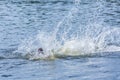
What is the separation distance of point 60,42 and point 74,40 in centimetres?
69

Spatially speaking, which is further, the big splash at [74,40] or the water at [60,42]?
the big splash at [74,40]

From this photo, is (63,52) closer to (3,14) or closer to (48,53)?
(48,53)

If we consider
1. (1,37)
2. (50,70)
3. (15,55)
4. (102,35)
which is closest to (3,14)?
(1,37)

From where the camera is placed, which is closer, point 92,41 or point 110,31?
point 92,41

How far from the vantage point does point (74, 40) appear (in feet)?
76.8

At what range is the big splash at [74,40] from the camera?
21297mm

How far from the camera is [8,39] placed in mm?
24219

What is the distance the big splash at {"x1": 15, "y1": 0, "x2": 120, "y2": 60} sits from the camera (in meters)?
21.3

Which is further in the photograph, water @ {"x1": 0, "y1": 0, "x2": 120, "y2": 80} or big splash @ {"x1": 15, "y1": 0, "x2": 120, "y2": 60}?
big splash @ {"x1": 15, "y1": 0, "x2": 120, "y2": 60}

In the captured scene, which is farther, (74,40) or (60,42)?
(74,40)

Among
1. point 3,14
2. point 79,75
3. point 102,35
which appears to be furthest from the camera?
point 3,14

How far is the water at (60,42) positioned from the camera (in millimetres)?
18328

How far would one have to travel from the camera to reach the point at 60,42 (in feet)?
76.3

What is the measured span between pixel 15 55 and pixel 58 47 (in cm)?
213
